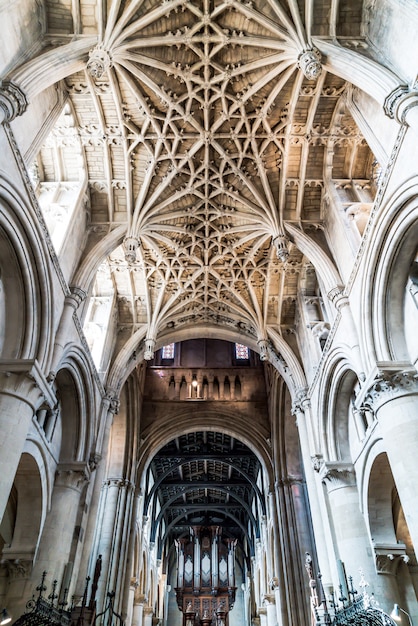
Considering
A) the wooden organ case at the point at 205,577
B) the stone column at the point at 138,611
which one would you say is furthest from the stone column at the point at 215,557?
the stone column at the point at 138,611

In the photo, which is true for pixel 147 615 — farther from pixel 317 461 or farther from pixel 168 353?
pixel 317 461

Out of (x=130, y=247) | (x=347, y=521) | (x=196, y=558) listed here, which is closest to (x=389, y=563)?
(x=347, y=521)

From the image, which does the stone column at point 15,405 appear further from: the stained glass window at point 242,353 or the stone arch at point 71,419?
the stained glass window at point 242,353

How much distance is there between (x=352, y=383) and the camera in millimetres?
13438

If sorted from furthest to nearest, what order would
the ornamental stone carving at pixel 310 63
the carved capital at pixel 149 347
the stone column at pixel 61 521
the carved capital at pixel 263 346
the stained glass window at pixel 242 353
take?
the stained glass window at pixel 242 353 → the carved capital at pixel 263 346 → the carved capital at pixel 149 347 → the stone column at pixel 61 521 → the ornamental stone carving at pixel 310 63

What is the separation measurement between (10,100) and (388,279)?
8382 mm

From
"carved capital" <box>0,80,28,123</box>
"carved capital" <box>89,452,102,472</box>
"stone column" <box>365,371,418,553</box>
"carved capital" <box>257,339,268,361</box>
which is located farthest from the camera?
"carved capital" <box>257,339,268,361</box>

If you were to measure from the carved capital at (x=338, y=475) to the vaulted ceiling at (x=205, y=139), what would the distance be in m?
6.07

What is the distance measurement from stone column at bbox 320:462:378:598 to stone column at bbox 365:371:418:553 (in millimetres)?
3829

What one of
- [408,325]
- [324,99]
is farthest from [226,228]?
[408,325]

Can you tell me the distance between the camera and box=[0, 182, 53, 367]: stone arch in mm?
9643

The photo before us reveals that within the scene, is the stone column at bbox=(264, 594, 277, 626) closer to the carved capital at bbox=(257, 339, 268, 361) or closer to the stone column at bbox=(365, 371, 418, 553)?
the carved capital at bbox=(257, 339, 268, 361)

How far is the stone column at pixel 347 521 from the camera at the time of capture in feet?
37.6

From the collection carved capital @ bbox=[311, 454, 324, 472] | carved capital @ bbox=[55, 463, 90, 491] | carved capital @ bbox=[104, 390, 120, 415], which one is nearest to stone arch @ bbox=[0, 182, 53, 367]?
carved capital @ bbox=[55, 463, 90, 491]
